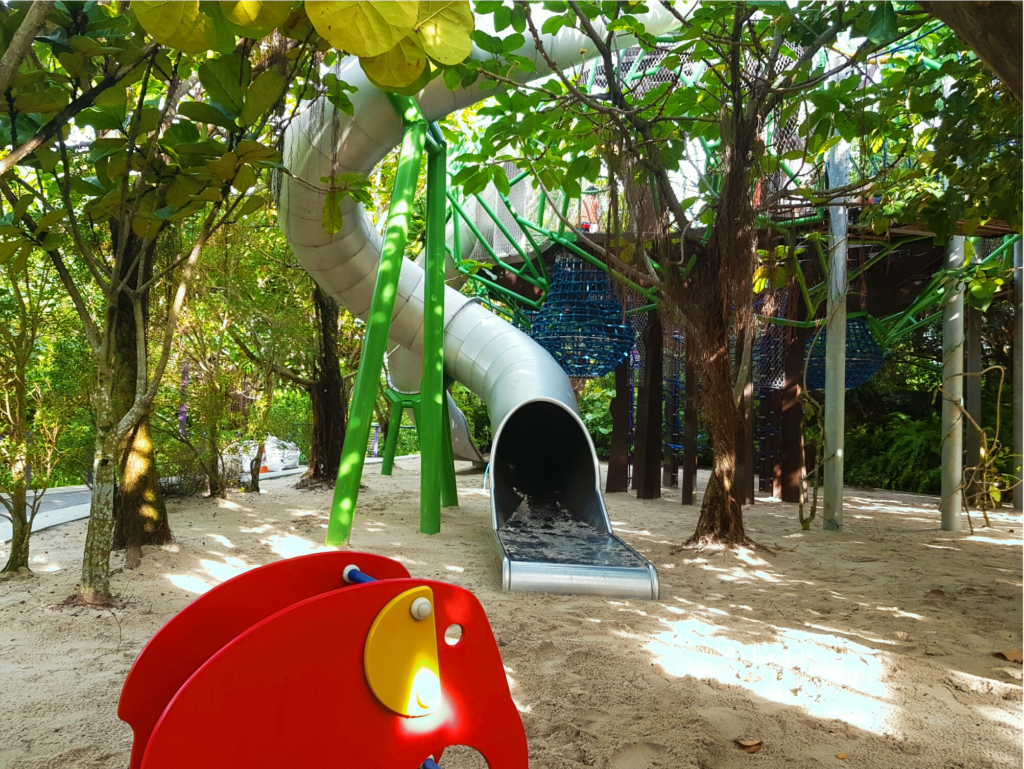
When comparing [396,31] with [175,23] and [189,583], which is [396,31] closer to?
[175,23]

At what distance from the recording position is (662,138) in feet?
15.3

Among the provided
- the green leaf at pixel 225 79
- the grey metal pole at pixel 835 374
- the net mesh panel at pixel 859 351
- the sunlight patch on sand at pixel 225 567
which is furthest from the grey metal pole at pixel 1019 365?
the green leaf at pixel 225 79

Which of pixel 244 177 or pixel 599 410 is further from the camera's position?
pixel 599 410

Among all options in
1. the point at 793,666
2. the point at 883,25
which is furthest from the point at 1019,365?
the point at 883,25

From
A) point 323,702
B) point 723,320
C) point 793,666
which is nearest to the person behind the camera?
point 323,702

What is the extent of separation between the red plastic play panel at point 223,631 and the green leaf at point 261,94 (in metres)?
1.06

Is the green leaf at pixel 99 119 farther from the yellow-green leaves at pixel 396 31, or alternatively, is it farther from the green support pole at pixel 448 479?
the green support pole at pixel 448 479

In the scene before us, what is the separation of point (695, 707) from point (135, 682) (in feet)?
5.88

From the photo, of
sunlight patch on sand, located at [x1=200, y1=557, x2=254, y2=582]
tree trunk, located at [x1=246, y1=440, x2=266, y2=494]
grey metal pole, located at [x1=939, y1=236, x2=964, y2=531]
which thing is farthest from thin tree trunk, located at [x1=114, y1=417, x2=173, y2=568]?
grey metal pole, located at [x1=939, y1=236, x2=964, y2=531]

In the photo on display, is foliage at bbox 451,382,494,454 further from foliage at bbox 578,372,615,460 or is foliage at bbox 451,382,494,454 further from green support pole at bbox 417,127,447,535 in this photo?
green support pole at bbox 417,127,447,535

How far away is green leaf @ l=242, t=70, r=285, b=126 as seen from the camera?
1554mm

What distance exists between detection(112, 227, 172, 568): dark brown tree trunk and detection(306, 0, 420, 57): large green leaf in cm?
433

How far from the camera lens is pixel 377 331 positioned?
5266mm

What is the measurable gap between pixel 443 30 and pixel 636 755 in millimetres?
1994
